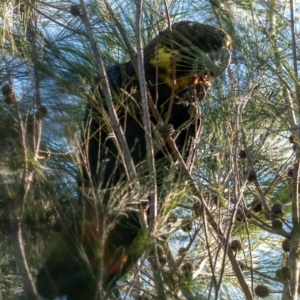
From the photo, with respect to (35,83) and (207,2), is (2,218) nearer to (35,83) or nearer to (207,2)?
(35,83)

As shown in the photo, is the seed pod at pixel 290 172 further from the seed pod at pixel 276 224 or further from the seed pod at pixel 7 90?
the seed pod at pixel 7 90

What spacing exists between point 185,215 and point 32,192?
1.98 feet

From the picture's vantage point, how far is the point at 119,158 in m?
2.15

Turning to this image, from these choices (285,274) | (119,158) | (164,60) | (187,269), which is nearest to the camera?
(187,269)

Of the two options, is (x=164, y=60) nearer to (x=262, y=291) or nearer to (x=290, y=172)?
(x=290, y=172)

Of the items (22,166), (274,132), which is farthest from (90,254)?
(274,132)

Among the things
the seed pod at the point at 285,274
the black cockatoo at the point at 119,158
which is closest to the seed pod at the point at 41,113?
the black cockatoo at the point at 119,158

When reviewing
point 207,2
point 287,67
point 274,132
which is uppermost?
point 207,2

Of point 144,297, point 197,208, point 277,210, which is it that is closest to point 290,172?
point 277,210

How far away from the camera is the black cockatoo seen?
1.84 metres

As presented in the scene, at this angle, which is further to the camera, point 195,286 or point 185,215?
point 185,215

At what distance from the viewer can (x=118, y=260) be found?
6.28ft

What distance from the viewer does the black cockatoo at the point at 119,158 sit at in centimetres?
184

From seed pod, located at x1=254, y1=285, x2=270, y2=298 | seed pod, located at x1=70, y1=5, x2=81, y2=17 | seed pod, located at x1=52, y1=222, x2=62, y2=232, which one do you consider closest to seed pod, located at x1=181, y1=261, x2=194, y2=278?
seed pod, located at x1=52, y1=222, x2=62, y2=232
